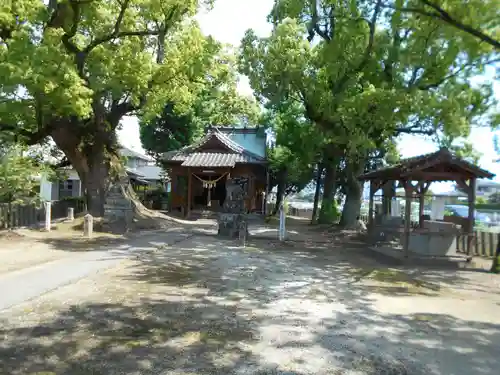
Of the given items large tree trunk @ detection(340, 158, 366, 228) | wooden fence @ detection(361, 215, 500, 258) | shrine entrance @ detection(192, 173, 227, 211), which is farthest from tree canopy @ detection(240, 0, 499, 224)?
shrine entrance @ detection(192, 173, 227, 211)

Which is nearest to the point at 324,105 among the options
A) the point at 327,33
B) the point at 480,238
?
the point at 327,33

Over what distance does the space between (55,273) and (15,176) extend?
669cm

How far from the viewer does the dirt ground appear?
4531 mm

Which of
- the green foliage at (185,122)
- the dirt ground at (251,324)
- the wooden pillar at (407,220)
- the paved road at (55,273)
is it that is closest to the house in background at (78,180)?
the green foliage at (185,122)

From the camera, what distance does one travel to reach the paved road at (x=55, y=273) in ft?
22.8

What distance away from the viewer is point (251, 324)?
5926 millimetres

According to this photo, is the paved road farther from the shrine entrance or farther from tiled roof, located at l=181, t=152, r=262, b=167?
the shrine entrance

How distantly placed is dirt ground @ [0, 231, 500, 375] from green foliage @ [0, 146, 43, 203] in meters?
6.50

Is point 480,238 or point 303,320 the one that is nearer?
point 303,320

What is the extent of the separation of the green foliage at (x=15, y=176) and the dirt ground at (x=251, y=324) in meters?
6.50

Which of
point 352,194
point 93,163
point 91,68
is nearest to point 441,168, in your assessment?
point 352,194

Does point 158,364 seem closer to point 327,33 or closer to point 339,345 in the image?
point 339,345

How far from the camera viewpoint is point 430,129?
62.4 feet

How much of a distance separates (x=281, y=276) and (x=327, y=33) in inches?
579
